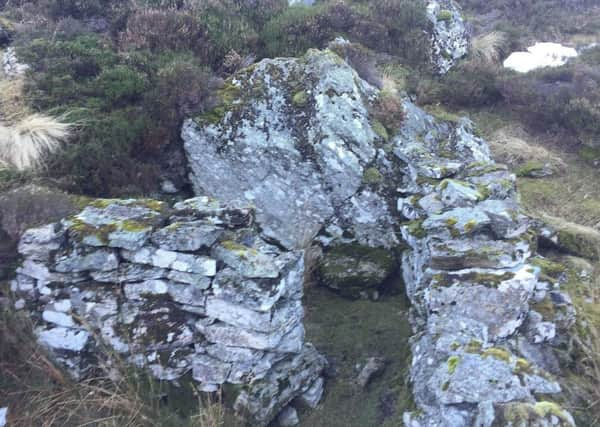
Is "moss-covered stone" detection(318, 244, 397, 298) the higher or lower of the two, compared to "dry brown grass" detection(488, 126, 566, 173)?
lower

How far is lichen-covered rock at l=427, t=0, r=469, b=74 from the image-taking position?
1091 centimetres

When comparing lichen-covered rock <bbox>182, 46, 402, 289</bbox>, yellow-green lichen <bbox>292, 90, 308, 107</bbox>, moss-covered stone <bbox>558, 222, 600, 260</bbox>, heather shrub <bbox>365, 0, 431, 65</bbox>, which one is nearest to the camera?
moss-covered stone <bbox>558, 222, 600, 260</bbox>

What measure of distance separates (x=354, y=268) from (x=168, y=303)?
260cm

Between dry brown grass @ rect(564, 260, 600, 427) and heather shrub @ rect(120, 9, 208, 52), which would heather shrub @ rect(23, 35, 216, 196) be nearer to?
heather shrub @ rect(120, 9, 208, 52)

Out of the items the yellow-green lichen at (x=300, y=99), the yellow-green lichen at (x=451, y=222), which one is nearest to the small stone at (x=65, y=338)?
the yellow-green lichen at (x=451, y=222)

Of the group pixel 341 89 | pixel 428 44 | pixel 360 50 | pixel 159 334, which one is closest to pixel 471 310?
pixel 159 334

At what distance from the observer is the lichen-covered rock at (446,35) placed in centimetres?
1091

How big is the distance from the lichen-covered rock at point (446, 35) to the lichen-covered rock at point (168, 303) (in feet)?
26.5

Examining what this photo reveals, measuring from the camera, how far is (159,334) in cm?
432

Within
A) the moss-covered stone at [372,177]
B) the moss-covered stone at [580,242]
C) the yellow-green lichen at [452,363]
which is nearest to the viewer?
the yellow-green lichen at [452,363]

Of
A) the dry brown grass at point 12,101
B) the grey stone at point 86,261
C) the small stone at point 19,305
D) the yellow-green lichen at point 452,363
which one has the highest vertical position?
the dry brown grass at point 12,101

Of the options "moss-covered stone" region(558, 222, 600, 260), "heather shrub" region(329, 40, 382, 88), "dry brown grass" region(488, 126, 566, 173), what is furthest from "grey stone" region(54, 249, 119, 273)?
"dry brown grass" region(488, 126, 566, 173)

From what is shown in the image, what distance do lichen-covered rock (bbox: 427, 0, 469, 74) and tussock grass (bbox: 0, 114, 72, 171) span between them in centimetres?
784

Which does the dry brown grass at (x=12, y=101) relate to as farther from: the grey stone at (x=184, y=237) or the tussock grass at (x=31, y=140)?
the grey stone at (x=184, y=237)
